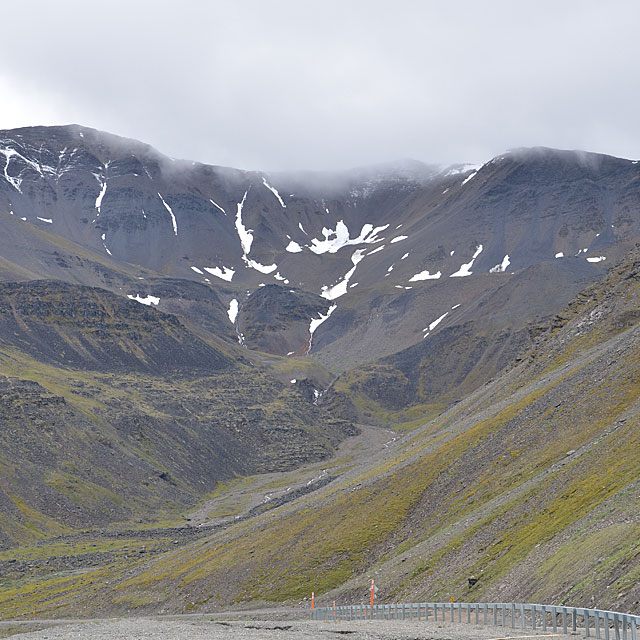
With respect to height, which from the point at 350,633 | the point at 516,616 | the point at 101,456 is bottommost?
the point at 101,456

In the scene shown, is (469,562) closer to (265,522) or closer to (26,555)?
(265,522)

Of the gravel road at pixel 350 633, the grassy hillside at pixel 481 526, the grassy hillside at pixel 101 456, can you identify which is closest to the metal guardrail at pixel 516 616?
the gravel road at pixel 350 633

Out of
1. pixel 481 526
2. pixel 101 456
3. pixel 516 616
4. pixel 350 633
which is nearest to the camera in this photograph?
pixel 516 616

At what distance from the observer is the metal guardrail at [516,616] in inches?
982

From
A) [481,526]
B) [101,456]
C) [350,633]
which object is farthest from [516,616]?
[101,456]

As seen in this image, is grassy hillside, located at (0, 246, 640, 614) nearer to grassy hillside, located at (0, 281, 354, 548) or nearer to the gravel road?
the gravel road

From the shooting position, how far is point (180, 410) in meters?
198

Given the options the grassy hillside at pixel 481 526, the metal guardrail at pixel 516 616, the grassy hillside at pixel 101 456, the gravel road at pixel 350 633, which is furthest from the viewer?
the grassy hillside at pixel 101 456

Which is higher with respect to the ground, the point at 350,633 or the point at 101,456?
the point at 350,633

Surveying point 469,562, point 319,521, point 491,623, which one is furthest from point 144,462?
point 491,623

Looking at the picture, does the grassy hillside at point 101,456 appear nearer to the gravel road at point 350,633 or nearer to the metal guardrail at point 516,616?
the gravel road at point 350,633

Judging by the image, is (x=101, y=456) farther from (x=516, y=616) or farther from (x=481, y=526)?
(x=516, y=616)

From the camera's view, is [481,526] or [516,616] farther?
[481,526]

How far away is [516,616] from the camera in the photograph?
3275 cm
